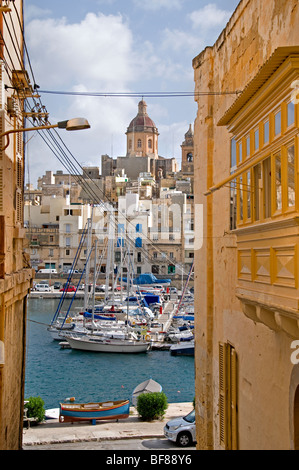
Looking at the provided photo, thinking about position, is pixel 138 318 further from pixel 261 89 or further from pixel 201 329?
pixel 261 89

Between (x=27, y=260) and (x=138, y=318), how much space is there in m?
29.1

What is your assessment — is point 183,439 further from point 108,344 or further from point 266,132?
point 108,344

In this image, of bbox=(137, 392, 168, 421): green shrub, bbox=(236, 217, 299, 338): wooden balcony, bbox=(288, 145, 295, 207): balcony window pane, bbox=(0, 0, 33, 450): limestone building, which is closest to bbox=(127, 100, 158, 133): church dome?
bbox=(137, 392, 168, 421): green shrub

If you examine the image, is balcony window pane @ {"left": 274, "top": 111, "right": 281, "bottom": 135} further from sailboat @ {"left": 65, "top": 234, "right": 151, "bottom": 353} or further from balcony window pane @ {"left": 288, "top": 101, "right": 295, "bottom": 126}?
sailboat @ {"left": 65, "top": 234, "right": 151, "bottom": 353}

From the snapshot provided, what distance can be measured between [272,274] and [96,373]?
961 inches

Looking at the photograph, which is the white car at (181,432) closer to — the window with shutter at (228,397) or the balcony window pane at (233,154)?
the window with shutter at (228,397)

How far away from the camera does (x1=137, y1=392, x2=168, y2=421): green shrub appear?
17.4m

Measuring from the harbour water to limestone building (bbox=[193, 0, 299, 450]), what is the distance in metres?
15.2

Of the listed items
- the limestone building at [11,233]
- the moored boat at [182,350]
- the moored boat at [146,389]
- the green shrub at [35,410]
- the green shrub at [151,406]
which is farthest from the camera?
the moored boat at [182,350]

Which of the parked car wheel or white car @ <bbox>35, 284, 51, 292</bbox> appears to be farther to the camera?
white car @ <bbox>35, 284, 51, 292</bbox>

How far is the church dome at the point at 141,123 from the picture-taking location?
8388 centimetres

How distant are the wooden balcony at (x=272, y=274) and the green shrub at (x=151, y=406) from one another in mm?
12791

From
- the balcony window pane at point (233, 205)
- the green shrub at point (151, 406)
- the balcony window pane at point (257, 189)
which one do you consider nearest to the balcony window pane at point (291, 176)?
the balcony window pane at point (257, 189)
